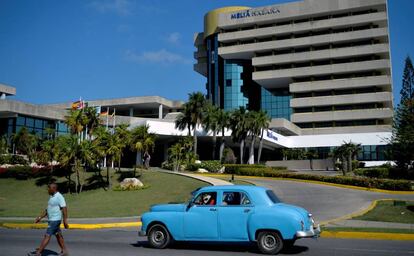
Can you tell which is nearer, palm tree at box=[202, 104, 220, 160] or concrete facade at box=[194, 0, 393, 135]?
palm tree at box=[202, 104, 220, 160]

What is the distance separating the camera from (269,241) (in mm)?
10648

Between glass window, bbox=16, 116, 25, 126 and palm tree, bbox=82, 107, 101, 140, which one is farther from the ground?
glass window, bbox=16, 116, 25, 126

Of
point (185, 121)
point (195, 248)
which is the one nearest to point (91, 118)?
point (185, 121)

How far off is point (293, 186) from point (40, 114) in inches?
1600

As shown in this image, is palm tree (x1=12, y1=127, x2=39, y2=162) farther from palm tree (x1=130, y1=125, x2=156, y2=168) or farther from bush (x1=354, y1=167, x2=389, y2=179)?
bush (x1=354, y1=167, x2=389, y2=179)

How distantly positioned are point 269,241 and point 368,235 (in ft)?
18.3

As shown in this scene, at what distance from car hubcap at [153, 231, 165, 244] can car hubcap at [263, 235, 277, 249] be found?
2915 mm

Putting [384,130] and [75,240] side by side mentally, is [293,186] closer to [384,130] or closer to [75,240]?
[75,240]

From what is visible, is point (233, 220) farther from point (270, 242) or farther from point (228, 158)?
point (228, 158)

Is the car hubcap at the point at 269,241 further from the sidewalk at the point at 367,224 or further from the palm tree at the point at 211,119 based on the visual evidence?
the palm tree at the point at 211,119

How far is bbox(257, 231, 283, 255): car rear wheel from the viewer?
34.4 ft

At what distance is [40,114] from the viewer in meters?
60.0

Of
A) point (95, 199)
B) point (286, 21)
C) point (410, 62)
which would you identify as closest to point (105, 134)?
point (95, 199)

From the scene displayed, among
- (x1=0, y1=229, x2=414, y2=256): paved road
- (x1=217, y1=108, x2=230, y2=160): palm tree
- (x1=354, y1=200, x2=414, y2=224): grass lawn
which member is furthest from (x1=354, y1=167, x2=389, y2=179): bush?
(x1=0, y1=229, x2=414, y2=256): paved road
